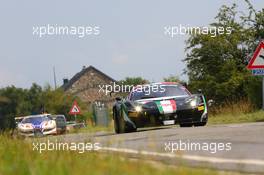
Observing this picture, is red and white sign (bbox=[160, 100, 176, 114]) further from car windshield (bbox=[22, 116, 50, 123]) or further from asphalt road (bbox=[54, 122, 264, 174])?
car windshield (bbox=[22, 116, 50, 123])

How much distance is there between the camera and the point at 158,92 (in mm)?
18938

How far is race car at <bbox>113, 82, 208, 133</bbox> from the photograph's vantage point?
58.6ft

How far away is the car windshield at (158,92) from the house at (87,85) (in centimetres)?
11145

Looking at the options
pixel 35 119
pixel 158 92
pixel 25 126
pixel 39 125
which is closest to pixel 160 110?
pixel 158 92

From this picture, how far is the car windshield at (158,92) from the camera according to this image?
18.8 m

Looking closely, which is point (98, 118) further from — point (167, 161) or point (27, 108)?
point (27, 108)

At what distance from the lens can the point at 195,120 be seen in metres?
18.3

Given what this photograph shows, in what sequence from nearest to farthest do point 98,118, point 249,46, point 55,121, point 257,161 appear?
point 257,161, point 55,121, point 98,118, point 249,46

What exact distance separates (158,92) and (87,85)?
116273 mm

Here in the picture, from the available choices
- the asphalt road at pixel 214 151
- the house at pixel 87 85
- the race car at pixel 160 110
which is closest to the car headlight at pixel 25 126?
the race car at pixel 160 110

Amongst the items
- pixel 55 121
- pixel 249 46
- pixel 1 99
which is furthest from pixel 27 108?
pixel 55 121

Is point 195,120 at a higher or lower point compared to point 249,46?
lower

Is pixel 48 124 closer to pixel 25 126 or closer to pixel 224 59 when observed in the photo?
pixel 25 126

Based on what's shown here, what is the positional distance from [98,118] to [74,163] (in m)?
38.7
